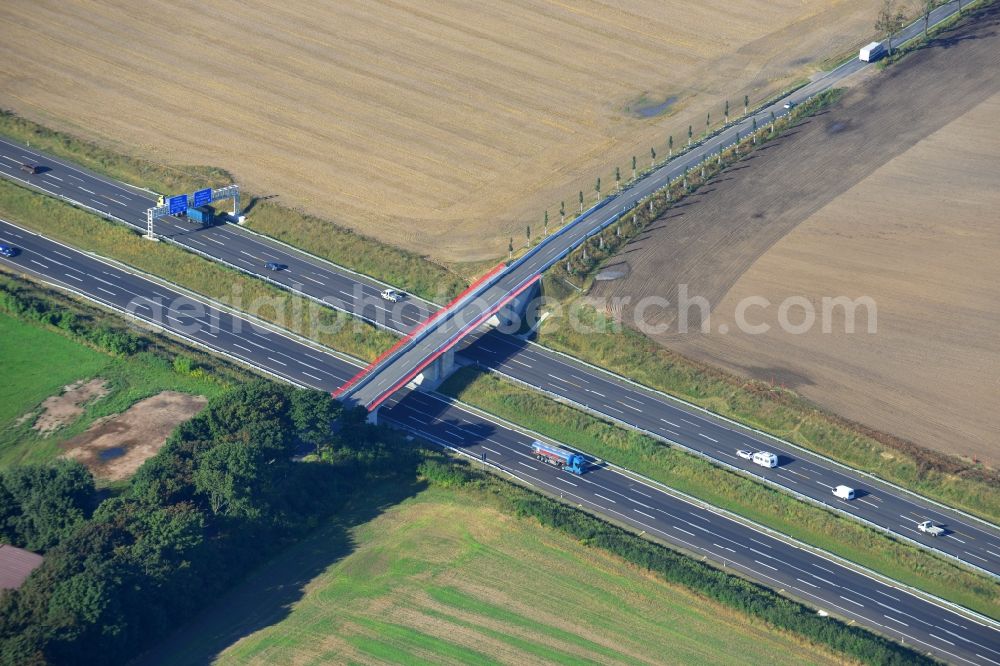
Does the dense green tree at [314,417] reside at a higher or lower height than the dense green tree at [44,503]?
higher

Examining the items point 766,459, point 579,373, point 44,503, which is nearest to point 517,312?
point 579,373

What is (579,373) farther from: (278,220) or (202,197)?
(202,197)

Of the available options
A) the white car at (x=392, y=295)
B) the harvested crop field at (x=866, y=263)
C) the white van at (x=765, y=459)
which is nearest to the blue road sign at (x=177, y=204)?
the white car at (x=392, y=295)

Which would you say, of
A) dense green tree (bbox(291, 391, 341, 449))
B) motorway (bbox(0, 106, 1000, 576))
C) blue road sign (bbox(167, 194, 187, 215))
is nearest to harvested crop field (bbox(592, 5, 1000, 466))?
motorway (bbox(0, 106, 1000, 576))

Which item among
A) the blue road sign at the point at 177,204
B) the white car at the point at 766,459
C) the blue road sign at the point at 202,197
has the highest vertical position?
the blue road sign at the point at 202,197

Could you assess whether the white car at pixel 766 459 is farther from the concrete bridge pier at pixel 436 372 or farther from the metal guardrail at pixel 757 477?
the concrete bridge pier at pixel 436 372

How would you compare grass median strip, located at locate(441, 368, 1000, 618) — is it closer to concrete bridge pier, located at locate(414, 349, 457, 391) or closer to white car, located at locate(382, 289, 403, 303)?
concrete bridge pier, located at locate(414, 349, 457, 391)
